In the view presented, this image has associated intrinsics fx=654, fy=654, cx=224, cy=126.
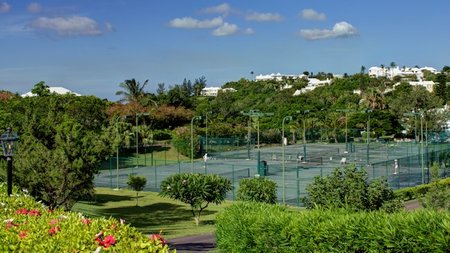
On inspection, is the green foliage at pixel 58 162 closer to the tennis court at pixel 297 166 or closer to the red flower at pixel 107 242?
the tennis court at pixel 297 166

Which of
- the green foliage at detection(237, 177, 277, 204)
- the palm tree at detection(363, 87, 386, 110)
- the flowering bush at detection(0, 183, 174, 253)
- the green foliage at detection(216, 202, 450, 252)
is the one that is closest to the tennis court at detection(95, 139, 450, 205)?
the green foliage at detection(237, 177, 277, 204)

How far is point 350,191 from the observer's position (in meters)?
23.1

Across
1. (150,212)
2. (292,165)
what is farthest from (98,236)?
→ (292,165)

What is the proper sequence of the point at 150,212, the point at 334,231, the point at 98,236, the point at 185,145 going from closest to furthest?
the point at 98,236 → the point at 334,231 → the point at 150,212 → the point at 185,145

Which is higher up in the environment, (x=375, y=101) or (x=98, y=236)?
(x=375, y=101)

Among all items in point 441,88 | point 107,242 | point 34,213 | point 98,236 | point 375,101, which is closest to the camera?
point 107,242

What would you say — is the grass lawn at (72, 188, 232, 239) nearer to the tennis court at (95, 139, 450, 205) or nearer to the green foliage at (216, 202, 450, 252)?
the tennis court at (95, 139, 450, 205)

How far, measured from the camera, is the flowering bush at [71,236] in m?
7.62

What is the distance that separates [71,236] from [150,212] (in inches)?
1331

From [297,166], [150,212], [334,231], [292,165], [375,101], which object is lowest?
[150,212]

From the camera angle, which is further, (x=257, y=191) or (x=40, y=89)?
(x=40, y=89)

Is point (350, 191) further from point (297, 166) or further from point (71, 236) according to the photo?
point (297, 166)

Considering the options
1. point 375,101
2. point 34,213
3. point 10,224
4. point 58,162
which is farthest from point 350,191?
point 375,101

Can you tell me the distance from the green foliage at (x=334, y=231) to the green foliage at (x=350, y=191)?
5.72 m
